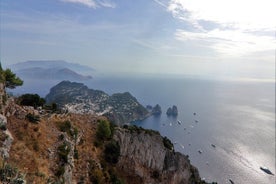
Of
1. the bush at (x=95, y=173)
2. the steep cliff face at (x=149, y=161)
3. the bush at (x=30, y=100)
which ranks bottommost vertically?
the steep cliff face at (x=149, y=161)

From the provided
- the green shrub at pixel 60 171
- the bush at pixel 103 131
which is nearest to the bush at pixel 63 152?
the green shrub at pixel 60 171

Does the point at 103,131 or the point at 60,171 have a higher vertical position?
the point at 103,131

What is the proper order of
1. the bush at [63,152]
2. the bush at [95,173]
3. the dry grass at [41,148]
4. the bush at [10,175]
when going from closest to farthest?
the bush at [10,175] → the dry grass at [41,148] → the bush at [63,152] → the bush at [95,173]

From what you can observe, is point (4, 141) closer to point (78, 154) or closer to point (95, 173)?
point (78, 154)

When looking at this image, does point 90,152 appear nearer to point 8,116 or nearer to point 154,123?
point 8,116

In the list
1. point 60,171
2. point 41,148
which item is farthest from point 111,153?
point 60,171

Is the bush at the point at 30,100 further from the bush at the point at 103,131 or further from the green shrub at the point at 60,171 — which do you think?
the green shrub at the point at 60,171

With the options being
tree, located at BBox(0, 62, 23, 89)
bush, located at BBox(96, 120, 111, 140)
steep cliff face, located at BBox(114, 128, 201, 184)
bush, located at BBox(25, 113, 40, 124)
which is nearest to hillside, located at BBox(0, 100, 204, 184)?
steep cliff face, located at BBox(114, 128, 201, 184)
